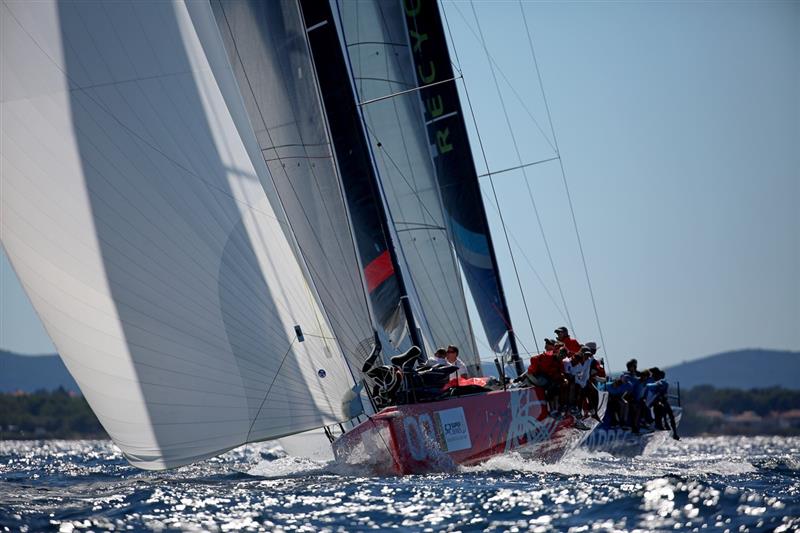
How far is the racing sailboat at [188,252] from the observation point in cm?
819

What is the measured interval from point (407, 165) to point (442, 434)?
4986 mm

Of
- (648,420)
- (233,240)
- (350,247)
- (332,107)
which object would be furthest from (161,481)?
(648,420)

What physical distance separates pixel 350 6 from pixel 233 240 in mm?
5396

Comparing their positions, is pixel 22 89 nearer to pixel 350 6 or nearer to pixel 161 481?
pixel 161 481

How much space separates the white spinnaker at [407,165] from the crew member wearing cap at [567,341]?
146 centimetres

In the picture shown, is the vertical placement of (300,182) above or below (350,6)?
below

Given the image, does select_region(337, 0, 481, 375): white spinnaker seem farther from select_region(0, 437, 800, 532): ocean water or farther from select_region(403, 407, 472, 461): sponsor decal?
select_region(0, 437, 800, 532): ocean water

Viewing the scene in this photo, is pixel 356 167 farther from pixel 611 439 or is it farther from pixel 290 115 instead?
pixel 611 439

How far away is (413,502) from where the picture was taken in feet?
24.6

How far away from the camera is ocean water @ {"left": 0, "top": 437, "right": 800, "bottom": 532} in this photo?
678 cm

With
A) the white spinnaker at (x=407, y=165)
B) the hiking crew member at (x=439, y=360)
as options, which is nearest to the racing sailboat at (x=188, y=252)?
the hiking crew member at (x=439, y=360)

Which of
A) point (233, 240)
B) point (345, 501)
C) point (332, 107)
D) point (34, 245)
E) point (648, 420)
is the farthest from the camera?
point (648, 420)

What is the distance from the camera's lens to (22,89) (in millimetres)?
8156

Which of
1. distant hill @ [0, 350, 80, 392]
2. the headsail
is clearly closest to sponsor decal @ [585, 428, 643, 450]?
the headsail
